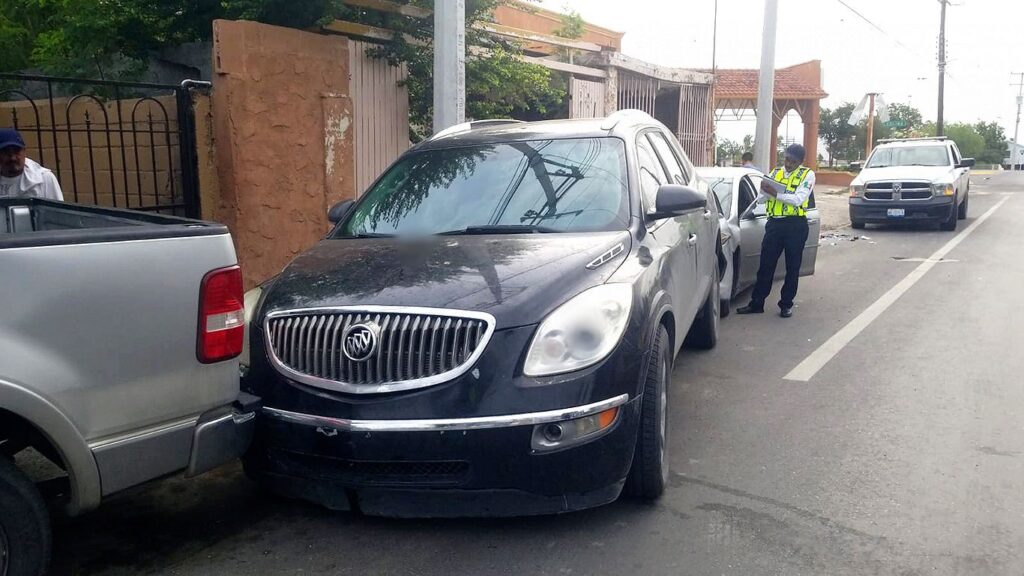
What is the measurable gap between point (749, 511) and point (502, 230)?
1.84 m

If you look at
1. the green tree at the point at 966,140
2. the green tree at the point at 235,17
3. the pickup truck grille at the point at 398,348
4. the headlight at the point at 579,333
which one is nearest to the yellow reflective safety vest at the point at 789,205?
the green tree at the point at 235,17

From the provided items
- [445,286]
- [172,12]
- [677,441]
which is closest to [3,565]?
[445,286]

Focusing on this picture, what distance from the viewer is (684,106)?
1880 centimetres

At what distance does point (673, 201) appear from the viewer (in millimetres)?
4824

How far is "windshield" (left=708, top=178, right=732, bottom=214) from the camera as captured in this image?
9172 mm

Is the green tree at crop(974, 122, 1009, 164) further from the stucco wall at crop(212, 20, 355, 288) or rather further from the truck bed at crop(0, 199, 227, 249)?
the truck bed at crop(0, 199, 227, 249)

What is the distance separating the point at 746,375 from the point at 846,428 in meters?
1.32

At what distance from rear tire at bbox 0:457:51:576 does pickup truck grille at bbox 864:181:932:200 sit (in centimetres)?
1672

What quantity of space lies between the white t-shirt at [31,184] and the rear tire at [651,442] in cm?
426

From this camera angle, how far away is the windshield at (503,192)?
4777 mm

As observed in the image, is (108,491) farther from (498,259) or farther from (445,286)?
(498,259)

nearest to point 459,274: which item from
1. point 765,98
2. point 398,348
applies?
point 398,348

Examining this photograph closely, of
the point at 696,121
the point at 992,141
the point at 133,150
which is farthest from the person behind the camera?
the point at 992,141

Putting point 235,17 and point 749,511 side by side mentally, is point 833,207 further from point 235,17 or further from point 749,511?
point 749,511
